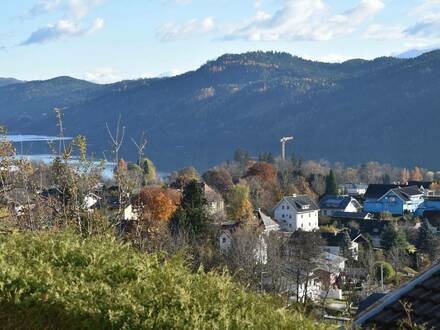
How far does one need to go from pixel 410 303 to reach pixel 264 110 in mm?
150271

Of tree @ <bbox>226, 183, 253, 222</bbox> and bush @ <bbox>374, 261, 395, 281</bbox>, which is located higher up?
tree @ <bbox>226, 183, 253, 222</bbox>

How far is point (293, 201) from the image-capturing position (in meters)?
43.0

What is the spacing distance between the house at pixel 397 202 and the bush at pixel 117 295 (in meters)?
48.4

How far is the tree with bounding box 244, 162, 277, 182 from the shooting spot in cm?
5216

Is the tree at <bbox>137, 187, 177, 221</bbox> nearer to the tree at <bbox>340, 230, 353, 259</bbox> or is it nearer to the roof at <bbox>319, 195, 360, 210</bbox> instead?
the tree at <bbox>340, 230, 353, 259</bbox>

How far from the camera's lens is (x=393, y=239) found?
32.7 m

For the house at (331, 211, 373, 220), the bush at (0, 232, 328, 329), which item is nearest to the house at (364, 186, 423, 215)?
the house at (331, 211, 373, 220)

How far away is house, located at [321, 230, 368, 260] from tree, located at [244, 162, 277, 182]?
16562mm

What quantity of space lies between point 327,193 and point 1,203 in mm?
45432

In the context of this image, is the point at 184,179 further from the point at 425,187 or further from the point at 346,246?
the point at 425,187

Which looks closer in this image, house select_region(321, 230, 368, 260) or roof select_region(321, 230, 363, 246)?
house select_region(321, 230, 368, 260)

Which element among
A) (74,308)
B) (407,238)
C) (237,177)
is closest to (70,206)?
(74,308)

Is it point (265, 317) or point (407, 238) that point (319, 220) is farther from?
point (265, 317)

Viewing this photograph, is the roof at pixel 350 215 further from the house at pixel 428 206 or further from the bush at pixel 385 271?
the bush at pixel 385 271
